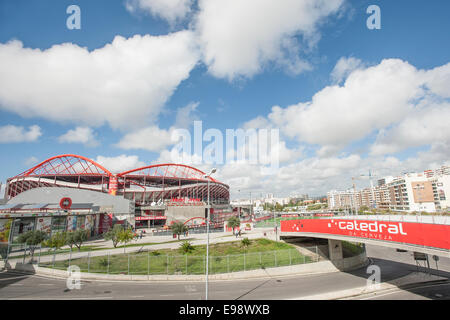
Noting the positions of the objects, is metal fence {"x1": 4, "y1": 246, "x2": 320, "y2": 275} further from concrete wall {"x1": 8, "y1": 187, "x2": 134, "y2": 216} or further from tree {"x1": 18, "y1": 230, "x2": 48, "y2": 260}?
concrete wall {"x1": 8, "y1": 187, "x2": 134, "y2": 216}

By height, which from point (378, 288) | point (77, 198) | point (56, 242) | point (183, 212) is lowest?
point (378, 288)

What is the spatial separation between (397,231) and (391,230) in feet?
1.69

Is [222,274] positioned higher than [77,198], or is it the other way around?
[77,198]

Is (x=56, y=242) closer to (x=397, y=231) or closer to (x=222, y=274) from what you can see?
(x=222, y=274)

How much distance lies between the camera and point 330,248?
2898cm

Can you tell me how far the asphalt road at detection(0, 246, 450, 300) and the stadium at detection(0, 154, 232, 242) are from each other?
21.2 meters

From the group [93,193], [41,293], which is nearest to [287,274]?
[41,293]

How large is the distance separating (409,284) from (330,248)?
8521 mm

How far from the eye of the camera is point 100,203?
63844mm

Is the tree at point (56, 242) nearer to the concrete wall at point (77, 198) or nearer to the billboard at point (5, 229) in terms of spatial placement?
the billboard at point (5, 229)

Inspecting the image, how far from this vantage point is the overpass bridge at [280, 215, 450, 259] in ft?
47.4

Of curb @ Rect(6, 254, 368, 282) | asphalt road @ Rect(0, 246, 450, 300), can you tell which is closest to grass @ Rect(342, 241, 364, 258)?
curb @ Rect(6, 254, 368, 282)

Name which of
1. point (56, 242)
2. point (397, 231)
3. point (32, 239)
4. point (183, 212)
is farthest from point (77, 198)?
point (397, 231)
